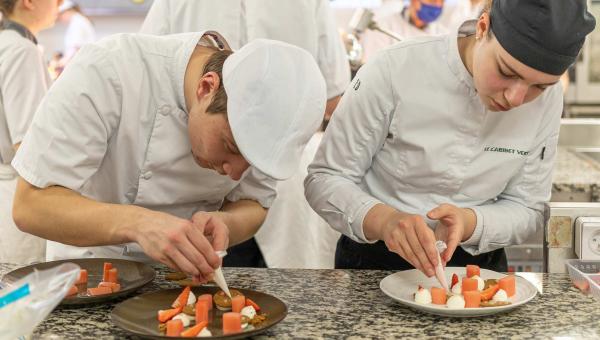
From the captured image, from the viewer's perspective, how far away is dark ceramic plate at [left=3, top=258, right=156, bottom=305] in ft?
5.17

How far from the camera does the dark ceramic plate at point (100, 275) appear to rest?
5.17 feet

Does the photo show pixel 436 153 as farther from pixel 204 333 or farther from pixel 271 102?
pixel 204 333

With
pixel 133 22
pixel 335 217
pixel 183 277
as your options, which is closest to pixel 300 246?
pixel 335 217

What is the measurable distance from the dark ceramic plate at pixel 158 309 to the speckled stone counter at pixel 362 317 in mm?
35

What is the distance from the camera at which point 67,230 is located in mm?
1658

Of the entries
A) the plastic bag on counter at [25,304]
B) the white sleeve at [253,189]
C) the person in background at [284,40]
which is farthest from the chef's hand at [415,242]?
the person in background at [284,40]

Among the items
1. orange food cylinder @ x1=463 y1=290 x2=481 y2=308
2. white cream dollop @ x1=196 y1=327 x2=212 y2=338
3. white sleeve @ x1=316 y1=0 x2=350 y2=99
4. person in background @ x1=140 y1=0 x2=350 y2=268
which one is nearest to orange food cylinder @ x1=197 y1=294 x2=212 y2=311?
white cream dollop @ x1=196 y1=327 x2=212 y2=338

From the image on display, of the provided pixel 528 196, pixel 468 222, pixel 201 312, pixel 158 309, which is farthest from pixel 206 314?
pixel 528 196

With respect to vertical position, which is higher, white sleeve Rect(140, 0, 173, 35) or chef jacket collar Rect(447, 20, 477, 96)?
white sleeve Rect(140, 0, 173, 35)

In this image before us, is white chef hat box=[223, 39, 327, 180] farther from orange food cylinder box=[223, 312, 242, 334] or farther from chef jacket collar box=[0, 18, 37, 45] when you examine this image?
chef jacket collar box=[0, 18, 37, 45]

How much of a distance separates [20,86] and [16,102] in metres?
0.07

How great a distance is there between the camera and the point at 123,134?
1.78m

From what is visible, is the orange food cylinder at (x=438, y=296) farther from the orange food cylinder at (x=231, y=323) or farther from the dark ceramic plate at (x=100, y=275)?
the dark ceramic plate at (x=100, y=275)

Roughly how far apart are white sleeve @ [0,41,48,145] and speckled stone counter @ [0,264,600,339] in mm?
1559
